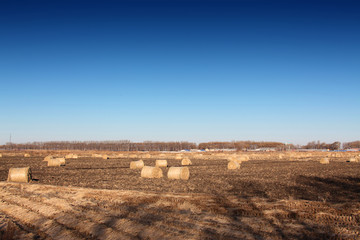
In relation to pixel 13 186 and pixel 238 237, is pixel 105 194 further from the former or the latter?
pixel 238 237

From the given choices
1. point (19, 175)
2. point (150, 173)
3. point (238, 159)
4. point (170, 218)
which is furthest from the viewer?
point (238, 159)

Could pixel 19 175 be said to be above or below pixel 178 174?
above

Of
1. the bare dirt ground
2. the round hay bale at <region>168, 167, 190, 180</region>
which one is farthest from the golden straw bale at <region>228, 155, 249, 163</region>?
the bare dirt ground

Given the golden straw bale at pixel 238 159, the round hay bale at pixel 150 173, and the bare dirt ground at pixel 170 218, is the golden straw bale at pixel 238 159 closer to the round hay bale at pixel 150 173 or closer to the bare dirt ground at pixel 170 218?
the round hay bale at pixel 150 173

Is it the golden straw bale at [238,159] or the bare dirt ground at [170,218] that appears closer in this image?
the bare dirt ground at [170,218]

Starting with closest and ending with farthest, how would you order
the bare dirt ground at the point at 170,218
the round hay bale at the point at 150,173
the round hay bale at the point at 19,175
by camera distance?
the bare dirt ground at the point at 170,218 → the round hay bale at the point at 19,175 → the round hay bale at the point at 150,173

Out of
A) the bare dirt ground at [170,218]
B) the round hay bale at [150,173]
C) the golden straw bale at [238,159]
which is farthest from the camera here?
the golden straw bale at [238,159]

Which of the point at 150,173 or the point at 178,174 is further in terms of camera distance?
the point at 150,173

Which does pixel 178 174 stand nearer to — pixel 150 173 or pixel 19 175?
pixel 150 173

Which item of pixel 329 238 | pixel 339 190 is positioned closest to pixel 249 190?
pixel 339 190

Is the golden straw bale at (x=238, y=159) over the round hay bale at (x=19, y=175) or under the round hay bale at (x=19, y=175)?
under

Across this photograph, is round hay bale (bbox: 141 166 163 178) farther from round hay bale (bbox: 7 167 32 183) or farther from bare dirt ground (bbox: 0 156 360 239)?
bare dirt ground (bbox: 0 156 360 239)

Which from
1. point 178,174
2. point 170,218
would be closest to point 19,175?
point 178,174

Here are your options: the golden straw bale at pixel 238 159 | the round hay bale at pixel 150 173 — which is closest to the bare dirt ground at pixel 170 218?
the round hay bale at pixel 150 173
